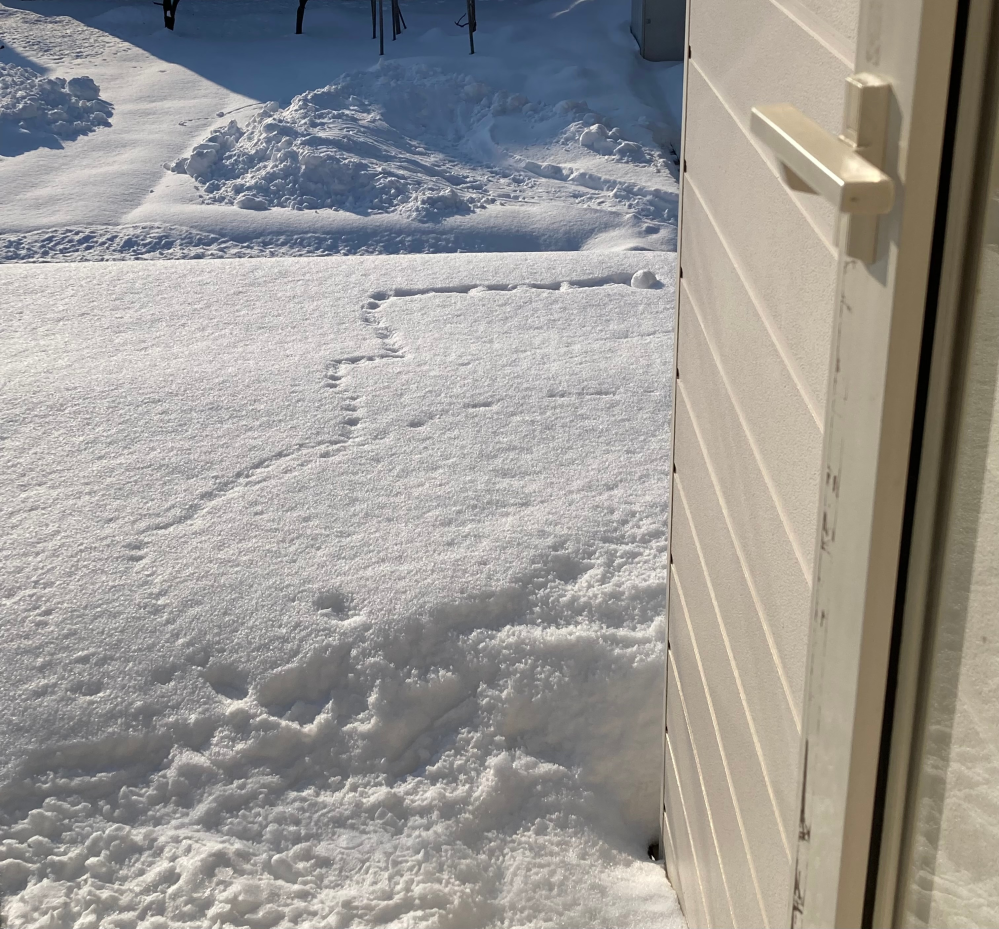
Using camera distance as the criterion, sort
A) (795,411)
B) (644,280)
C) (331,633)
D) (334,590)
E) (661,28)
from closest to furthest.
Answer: (795,411), (331,633), (334,590), (644,280), (661,28)

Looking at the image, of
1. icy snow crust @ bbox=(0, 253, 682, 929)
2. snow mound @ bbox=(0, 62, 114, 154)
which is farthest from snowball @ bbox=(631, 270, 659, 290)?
snow mound @ bbox=(0, 62, 114, 154)

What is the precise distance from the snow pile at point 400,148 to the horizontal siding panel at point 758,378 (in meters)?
4.59

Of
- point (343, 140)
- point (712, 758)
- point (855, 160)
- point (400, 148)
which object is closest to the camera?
point (855, 160)

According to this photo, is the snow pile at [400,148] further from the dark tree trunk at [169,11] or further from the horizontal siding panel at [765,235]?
the horizontal siding panel at [765,235]

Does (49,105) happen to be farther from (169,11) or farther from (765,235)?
(765,235)

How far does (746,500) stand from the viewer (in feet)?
3.46

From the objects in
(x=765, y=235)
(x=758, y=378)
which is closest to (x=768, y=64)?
(x=765, y=235)

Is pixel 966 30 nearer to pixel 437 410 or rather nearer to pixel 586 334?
pixel 437 410

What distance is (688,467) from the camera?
142 centimetres

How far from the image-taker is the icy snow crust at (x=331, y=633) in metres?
1.71

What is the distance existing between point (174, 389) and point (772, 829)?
244 cm

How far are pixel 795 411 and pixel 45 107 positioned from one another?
7.77 metres

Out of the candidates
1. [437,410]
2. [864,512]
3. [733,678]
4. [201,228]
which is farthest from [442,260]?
[864,512]

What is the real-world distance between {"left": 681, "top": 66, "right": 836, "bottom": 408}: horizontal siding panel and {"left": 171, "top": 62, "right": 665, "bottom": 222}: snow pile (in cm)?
459
